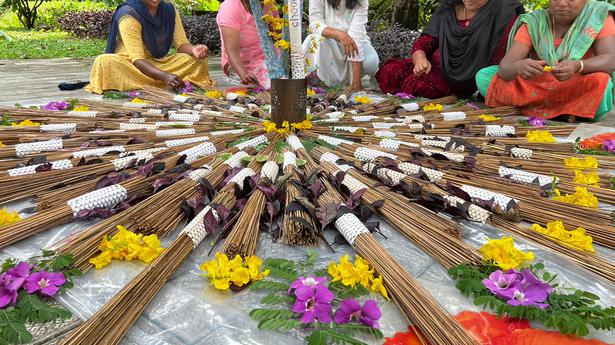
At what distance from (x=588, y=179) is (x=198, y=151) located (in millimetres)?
1697

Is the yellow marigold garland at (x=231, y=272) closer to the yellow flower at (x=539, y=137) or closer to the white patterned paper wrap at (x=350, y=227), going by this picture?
the white patterned paper wrap at (x=350, y=227)

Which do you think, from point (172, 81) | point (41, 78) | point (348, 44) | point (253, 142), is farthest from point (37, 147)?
point (41, 78)

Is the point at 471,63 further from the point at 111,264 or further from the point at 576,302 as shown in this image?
the point at 111,264

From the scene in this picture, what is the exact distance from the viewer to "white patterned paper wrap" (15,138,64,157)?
2062 millimetres

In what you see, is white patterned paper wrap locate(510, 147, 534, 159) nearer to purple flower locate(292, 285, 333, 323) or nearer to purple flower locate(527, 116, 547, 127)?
purple flower locate(527, 116, 547, 127)

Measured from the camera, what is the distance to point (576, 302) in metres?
1.05

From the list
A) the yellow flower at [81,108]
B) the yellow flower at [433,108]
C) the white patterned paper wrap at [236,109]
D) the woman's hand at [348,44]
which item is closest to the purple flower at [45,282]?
the white patterned paper wrap at [236,109]

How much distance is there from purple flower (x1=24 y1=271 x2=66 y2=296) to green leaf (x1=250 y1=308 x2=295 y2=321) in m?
0.51

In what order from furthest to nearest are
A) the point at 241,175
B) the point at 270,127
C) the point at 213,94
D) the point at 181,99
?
the point at 213,94 → the point at 181,99 → the point at 270,127 → the point at 241,175

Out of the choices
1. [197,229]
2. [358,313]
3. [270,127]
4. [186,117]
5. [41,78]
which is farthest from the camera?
[41,78]

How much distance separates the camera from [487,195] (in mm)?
1567

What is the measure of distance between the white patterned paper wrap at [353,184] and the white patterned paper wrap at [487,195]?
38cm

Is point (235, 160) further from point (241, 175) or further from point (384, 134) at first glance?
point (384, 134)

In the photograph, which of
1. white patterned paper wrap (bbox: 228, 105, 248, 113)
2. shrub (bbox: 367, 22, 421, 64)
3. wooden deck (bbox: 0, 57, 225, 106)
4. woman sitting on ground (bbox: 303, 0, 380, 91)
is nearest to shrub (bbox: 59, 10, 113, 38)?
wooden deck (bbox: 0, 57, 225, 106)
